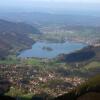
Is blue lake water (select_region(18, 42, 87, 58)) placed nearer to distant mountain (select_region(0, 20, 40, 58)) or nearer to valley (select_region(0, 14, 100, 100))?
valley (select_region(0, 14, 100, 100))

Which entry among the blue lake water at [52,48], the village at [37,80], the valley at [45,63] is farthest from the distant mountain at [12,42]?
the village at [37,80]

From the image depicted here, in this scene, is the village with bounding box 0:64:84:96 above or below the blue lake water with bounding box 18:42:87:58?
above

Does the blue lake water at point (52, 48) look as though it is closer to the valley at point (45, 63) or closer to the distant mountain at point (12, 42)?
the valley at point (45, 63)

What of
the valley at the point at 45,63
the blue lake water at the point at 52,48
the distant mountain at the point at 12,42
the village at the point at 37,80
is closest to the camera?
the village at the point at 37,80

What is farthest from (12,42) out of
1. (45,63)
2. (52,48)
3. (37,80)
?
(37,80)

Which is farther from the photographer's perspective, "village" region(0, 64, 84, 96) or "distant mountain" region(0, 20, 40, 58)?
"distant mountain" region(0, 20, 40, 58)

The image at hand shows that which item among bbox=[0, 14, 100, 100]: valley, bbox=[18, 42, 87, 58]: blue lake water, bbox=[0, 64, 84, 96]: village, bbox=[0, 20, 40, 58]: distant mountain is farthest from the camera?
bbox=[0, 20, 40, 58]: distant mountain

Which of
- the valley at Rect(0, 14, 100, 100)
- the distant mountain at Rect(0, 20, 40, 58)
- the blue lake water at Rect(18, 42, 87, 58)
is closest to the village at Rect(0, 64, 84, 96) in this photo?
the valley at Rect(0, 14, 100, 100)

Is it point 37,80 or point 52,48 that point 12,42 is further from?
point 37,80
